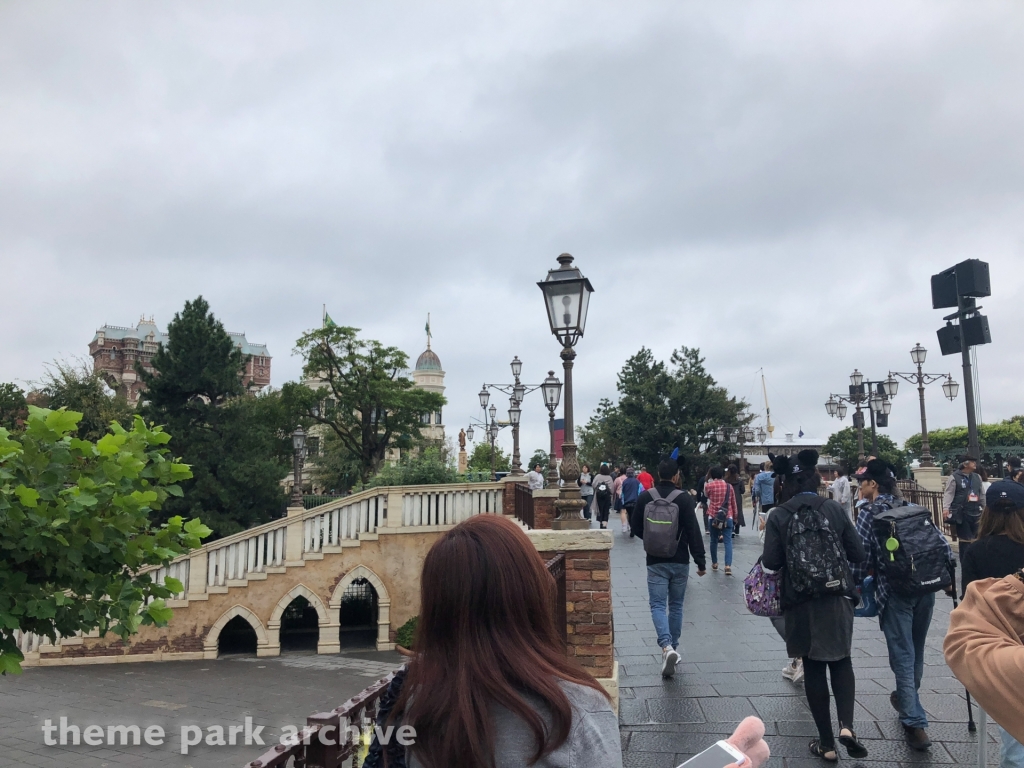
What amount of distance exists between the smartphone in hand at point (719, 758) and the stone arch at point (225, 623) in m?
19.5

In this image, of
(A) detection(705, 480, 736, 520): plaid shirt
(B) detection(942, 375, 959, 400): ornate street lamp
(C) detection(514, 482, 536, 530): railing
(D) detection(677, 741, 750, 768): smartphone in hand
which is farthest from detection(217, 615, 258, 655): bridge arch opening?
(B) detection(942, 375, 959, 400): ornate street lamp

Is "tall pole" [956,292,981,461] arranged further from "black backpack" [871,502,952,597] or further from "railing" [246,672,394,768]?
"railing" [246,672,394,768]

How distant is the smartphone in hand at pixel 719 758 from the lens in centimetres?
157

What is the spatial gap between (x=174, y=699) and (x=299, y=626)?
9.20m

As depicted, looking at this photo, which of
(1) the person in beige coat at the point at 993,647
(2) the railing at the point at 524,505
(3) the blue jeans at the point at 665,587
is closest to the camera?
(1) the person in beige coat at the point at 993,647

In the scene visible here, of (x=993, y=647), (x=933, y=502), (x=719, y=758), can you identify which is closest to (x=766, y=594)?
(x=993, y=647)

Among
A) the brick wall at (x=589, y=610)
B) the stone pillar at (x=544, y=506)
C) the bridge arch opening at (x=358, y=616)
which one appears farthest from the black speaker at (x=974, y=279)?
the bridge arch opening at (x=358, y=616)

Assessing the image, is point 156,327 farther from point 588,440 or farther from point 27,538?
point 27,538

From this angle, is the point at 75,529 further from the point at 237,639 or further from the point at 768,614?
the point at 237,639

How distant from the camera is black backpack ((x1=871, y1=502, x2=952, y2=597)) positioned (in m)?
4.75

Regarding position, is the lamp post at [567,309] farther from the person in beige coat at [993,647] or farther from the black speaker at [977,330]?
the black speaker at [977,330]

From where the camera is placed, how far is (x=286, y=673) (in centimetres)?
1755

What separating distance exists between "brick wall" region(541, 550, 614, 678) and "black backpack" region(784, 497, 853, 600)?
4.70 feet

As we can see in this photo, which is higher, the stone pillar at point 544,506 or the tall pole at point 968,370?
the tall pole at point 968,370
